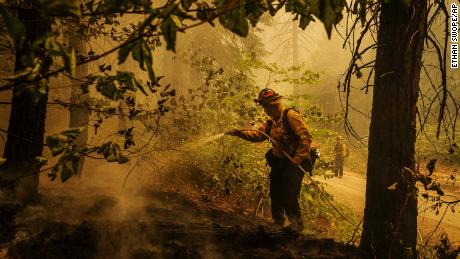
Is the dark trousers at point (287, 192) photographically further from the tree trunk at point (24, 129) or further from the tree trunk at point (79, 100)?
the tree trunk at point (79, 100)

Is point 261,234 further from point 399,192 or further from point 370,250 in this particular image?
point 399,192

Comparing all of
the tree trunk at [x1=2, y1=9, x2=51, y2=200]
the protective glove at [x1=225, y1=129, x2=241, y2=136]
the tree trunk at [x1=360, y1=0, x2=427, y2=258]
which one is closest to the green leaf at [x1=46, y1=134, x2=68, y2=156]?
the tree trunk at [x1=2, y1=9, x2=51, y2=200]

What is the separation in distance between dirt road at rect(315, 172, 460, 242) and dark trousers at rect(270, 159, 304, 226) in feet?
6.58

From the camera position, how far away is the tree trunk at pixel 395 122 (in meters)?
3.41

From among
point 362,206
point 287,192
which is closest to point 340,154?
point 362,206

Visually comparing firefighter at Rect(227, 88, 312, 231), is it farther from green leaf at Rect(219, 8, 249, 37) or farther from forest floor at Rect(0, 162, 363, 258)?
green leaf at Rect(219, 8, 249, 37)

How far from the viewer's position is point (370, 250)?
11.8ft

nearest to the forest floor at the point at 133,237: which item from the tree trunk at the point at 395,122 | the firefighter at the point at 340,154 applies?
the tree trunk at the point at 395,122

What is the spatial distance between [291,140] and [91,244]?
125 inches

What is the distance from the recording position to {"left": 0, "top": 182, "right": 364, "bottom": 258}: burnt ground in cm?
309

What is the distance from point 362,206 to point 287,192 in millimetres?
6994

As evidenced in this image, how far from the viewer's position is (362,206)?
11227 millimetres

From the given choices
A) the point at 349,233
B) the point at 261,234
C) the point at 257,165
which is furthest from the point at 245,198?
the point at 261,234

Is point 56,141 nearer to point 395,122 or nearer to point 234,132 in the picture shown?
point 395,122
